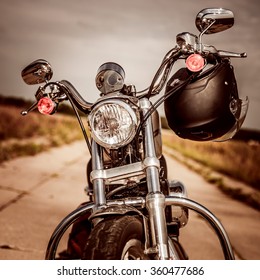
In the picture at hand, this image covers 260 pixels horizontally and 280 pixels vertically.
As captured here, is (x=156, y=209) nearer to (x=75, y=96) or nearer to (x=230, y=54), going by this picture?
(x=75, y=96)

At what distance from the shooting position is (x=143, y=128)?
154 cm

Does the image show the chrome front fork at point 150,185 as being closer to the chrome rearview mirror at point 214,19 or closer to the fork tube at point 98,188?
the fork tube at point 98,188

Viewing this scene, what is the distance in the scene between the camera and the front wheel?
1.31m

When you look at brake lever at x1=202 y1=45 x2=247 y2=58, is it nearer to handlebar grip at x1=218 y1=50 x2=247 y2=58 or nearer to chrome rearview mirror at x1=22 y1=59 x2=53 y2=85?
handlebar grip at x1=218 y1=50 x2=247 y2=58

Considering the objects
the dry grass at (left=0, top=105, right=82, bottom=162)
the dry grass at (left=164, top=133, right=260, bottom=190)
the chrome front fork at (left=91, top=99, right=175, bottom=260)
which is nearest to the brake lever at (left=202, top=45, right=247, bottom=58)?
the chrome front fork at (left=91, top=99, right=175, bottom=260)

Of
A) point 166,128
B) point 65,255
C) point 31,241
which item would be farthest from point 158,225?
point 31,241

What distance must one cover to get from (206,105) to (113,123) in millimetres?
412

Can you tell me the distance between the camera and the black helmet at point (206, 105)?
5.40ft

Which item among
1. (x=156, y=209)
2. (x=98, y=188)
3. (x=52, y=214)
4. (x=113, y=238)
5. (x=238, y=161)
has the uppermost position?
(x=238, y=161)

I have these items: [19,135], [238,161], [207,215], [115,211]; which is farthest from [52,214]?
[19,135]

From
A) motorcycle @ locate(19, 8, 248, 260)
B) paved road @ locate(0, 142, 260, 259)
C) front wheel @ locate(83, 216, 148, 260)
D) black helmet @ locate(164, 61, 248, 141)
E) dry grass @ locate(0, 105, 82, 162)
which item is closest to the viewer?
front wheel @ locate(83, 216, 148, 260)

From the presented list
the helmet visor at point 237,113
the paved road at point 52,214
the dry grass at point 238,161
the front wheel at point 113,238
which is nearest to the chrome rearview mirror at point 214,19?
the helmet visor at point 237,113

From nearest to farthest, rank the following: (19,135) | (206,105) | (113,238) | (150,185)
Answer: (113,238)
(150,185)
(206,105)
(19,135)

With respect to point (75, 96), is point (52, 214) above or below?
above
